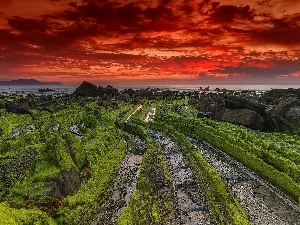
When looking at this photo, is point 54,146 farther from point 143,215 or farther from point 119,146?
point 119,146

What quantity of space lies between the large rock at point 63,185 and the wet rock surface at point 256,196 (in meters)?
9.01

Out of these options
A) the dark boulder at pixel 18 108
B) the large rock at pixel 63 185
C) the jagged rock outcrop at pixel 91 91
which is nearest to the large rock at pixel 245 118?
the large rock at pixel 63 185

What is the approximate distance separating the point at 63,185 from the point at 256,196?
10.8m

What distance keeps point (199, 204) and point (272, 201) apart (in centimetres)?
421

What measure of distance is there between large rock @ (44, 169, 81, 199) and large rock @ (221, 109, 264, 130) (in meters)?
26.4

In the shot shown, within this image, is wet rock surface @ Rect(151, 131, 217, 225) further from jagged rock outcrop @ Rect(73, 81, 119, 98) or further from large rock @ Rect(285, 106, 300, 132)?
jagged rock outcrop @ Rect(73, 81, 119, 98)

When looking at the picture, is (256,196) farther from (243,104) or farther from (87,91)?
(87,91)

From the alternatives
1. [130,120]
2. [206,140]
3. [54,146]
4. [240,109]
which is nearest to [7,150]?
[54,146]

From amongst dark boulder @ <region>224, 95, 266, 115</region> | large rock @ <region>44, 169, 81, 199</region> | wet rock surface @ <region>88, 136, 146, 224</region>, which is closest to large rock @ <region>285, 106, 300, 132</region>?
dark boulder @ <region>224, 95, 266, 115</region>

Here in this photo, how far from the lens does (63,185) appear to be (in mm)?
15625

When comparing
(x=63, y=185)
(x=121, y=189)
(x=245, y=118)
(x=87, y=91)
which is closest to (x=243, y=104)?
(x=245, y=118)

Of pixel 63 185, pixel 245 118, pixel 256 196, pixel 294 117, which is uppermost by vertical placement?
pixel 294 117

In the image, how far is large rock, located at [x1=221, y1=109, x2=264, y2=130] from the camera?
3800cm

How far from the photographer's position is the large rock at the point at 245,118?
38000 mm
